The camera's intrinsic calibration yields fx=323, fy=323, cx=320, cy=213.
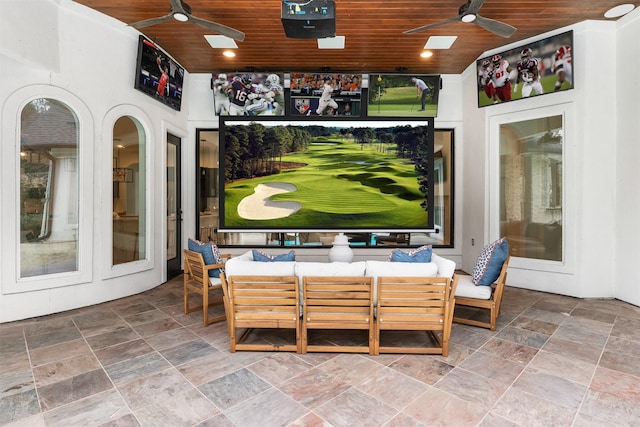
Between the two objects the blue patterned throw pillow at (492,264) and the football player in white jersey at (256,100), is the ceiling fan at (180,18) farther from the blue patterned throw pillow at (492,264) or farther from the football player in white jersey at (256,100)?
the blue patterned throw pillow at (492,264)

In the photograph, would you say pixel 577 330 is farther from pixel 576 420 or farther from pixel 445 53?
pixel 445 53

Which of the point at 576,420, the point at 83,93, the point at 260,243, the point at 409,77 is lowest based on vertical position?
the point at 576,420

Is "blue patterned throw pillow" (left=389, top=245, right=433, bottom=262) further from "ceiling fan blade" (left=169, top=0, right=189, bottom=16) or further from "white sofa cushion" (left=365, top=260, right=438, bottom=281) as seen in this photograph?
"ceiling fan blade" (left=169, top=0, right=189, bottom=16)

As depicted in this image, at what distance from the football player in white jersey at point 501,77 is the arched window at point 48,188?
5.99m

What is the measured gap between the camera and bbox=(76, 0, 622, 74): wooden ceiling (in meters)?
3.85

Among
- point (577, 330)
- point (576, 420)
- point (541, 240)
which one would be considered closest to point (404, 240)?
point (541, 240)

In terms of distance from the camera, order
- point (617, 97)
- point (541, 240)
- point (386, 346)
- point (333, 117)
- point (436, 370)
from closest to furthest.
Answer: point (436, 370) → point (386, 346) → point (617, 97) → point (541, 240) → point (333, 117)

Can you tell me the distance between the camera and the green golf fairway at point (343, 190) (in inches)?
220

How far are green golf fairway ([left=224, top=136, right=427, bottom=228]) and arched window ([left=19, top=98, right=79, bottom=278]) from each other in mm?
2163

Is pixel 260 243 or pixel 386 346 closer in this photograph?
pixel 386 346

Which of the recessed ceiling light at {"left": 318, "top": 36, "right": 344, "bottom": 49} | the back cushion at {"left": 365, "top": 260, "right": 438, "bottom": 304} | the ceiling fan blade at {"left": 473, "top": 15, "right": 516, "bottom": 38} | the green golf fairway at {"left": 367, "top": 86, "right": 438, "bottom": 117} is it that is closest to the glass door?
the recessed ceiling light at {"left": 318, "top": 36, "right": 344, "bottom": 49}

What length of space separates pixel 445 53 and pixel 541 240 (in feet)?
10.7

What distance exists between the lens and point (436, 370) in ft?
8.46

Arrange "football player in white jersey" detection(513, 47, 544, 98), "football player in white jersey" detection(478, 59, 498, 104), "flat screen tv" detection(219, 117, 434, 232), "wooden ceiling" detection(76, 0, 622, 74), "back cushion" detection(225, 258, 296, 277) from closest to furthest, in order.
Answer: "back cushion" detection(225, 258, 296, 277), "wooden ceiling" detection(76, 0, 622, 74), "football player in white jersey" detection(513, 47, 544, 98), "football player in white jersey" detection(478, 59, 498, 104), "flat screen tv" detection(219, 117, 434, 232)
